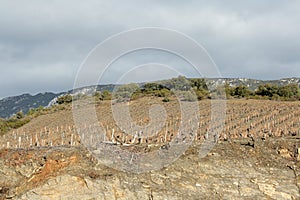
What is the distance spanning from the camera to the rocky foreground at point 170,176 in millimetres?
11664

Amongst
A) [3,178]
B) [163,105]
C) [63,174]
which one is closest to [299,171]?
[63,174]

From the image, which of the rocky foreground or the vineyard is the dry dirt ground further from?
the vineyard

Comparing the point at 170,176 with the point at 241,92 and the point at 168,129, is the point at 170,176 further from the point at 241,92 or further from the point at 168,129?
the point at 241,92

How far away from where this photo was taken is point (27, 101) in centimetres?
15612

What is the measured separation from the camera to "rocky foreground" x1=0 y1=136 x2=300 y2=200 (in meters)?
11.7

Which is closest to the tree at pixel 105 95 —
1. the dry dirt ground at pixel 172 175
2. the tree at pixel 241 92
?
the tree at pixel 241 92

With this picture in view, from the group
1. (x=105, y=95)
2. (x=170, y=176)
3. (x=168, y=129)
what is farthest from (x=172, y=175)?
(x=105, y=95)

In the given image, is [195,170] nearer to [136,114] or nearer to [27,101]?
[136,114]

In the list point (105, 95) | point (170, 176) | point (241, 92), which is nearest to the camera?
point (170, 176)

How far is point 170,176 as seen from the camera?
40.8 ft

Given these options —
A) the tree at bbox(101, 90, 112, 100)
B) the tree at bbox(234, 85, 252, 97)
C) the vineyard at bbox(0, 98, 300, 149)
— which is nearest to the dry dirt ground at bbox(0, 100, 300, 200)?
the vineyard at bbox(0, 98, 300, 149)

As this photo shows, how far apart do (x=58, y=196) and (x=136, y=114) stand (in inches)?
958

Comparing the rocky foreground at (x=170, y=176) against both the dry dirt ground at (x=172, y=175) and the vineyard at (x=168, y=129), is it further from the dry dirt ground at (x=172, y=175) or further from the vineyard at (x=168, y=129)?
the vineyard at (x=168, y=129)

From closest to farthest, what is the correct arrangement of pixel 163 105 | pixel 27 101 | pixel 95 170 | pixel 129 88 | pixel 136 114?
1. pixel 95 170
2. pixel 136 114
3. pixel 163 105
4. pixel 129 88
5. pixel 27 101
